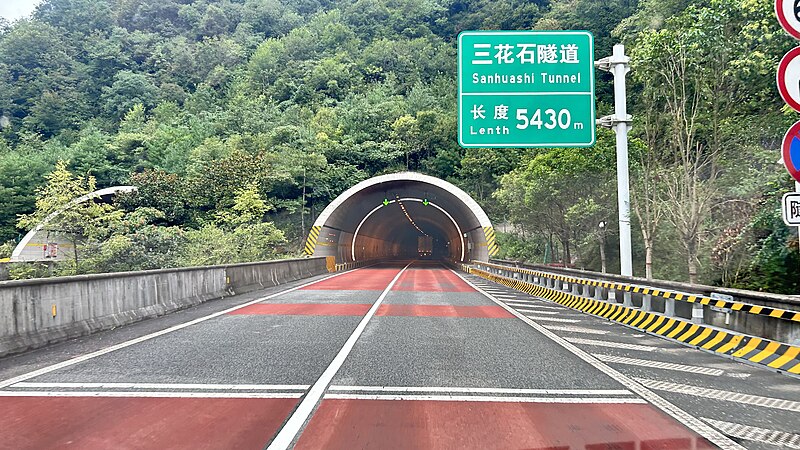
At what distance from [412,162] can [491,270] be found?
85.8 ft

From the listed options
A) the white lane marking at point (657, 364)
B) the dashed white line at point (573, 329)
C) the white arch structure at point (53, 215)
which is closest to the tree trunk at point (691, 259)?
the dashed white line at point (573, 329)

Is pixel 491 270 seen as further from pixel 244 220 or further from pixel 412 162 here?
pixel 412 162

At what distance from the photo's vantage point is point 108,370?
717 centimetres

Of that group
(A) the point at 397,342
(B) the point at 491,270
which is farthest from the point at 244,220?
(A) the point at 397,342

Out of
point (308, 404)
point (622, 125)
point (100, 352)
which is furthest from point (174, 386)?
point (622, 125)

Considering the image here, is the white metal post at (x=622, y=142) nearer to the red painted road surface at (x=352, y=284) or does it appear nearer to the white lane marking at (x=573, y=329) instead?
the white lane marking at (x=573, y=329)

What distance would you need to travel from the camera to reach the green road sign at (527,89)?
1436 cm

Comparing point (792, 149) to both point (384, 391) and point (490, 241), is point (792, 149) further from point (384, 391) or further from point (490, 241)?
point (490, 241)

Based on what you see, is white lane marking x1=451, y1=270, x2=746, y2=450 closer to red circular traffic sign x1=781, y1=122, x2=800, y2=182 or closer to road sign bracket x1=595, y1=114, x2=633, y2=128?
red circular traffic sign x1=781, y1=122, x2=800, y2=182

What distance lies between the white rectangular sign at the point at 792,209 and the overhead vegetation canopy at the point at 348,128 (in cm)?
1170

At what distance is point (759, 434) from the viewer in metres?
4.88

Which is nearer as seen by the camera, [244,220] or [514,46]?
[514,46]

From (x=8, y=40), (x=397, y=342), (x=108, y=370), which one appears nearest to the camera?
(x=108, y=370)

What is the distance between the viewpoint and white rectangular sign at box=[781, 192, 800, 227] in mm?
5246
